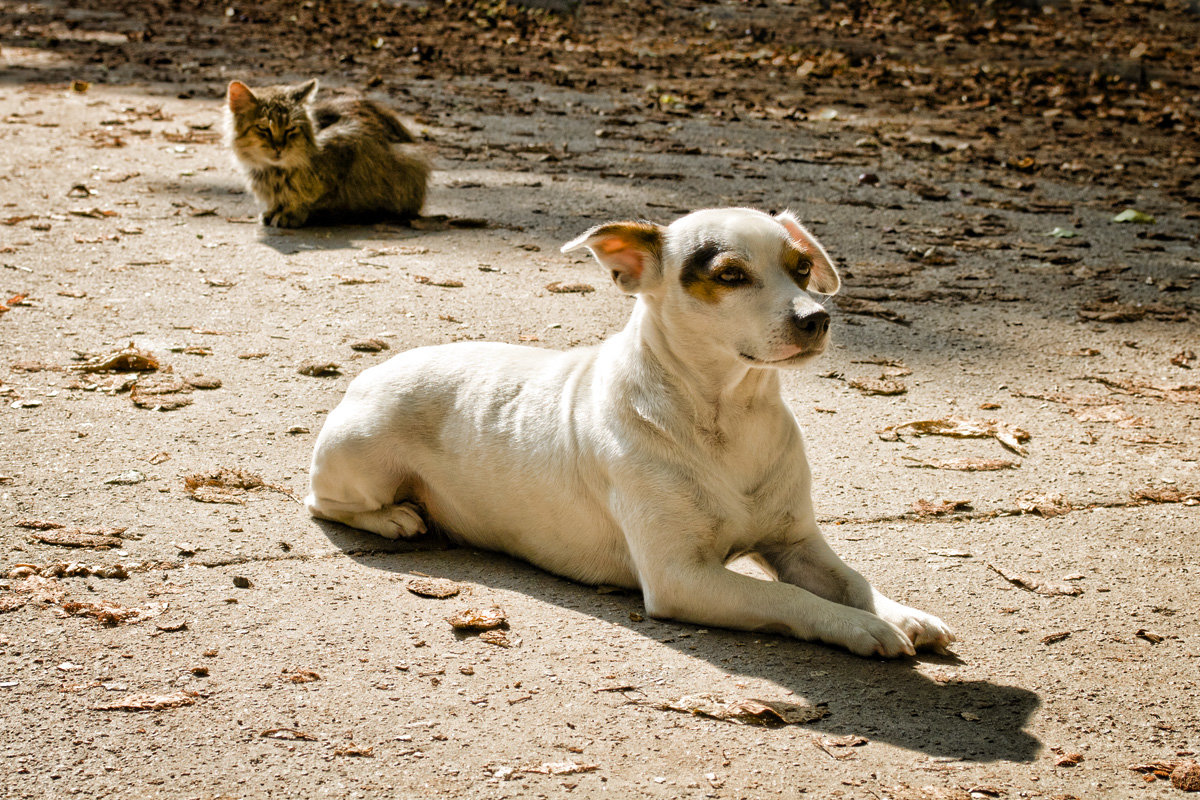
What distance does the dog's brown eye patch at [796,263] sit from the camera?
11.1 feet

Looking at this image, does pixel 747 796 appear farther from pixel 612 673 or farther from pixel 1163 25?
pixel 1163 25

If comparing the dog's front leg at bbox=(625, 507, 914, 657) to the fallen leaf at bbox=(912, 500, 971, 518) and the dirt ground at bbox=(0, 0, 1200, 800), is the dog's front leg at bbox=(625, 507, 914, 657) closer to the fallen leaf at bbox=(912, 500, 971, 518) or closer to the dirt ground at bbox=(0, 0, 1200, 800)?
the dirt ground at bbox=(0, 0, 1200, 800)

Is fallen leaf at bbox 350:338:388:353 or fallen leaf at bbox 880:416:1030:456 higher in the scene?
fallen leaf at bbox 880:416:1030:456

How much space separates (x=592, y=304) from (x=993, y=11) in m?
13.3

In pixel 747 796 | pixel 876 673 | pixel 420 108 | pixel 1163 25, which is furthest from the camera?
pixel 1163 25

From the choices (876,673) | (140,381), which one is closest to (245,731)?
(876,673)

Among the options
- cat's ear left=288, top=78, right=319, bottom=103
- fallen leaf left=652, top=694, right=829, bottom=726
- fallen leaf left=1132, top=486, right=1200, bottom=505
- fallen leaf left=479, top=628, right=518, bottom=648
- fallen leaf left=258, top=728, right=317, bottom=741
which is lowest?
fallen leaf left=258, top=728, right=317, bottom=741

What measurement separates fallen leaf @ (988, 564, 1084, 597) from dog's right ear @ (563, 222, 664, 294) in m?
1.39

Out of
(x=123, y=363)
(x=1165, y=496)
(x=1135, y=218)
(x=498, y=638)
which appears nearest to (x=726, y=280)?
(x=498, y=638)

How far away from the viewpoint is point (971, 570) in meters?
3.71

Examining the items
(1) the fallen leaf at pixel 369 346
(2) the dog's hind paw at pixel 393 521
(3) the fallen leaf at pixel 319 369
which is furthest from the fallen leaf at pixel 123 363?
(2) the dog's hind paw at pixel 393 521

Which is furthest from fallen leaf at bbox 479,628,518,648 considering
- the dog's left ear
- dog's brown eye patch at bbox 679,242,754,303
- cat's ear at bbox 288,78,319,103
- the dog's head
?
cat's ear at bbox 288,78,319,103

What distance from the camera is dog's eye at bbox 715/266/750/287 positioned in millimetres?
3340

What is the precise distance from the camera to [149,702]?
9.46ft
